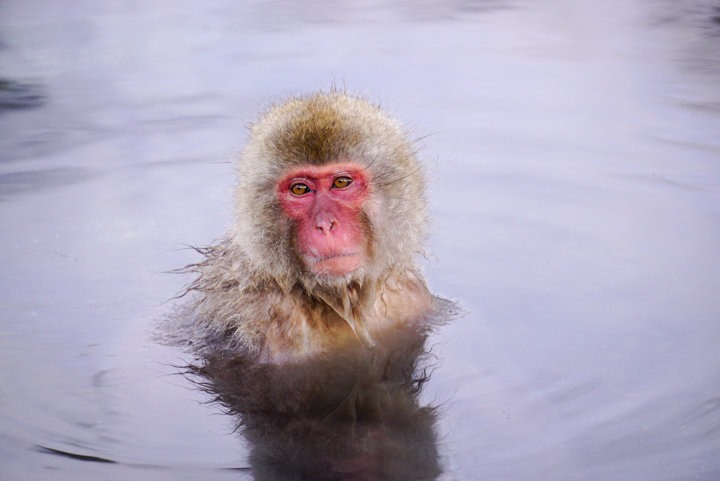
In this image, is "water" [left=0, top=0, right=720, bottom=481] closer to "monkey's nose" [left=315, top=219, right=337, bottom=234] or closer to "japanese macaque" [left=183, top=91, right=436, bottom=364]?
"japanese macaque" [left=183, top=91, right=436, bottom=364]

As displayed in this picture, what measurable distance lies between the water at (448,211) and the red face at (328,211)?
62 centimetres

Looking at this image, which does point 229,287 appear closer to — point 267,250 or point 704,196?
point 267,250

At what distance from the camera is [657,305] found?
464 centimetres

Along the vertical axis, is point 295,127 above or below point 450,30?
above

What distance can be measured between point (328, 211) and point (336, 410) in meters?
0.80

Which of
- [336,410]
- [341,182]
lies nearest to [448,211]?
[341,182]

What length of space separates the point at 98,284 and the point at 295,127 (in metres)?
1.99

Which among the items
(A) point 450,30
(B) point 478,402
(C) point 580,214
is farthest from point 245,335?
(A) point 450,30

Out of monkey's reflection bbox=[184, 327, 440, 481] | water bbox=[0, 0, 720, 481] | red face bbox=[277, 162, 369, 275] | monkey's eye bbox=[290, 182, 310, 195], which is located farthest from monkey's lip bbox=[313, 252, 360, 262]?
water bbox=[0, 0, 720, 481]

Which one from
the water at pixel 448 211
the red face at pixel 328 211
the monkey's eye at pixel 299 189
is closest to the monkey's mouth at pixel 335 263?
the red face at pixel 328 211

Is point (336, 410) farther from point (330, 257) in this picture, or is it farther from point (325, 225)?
point (325, 225)

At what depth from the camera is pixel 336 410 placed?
3908mm

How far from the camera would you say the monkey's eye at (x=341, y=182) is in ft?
12.6

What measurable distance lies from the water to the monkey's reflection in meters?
0.09
